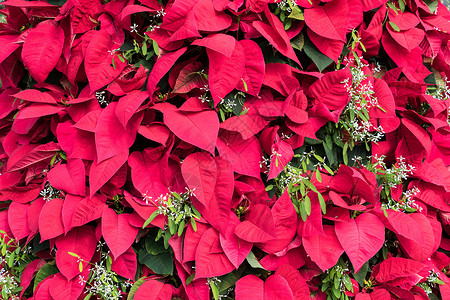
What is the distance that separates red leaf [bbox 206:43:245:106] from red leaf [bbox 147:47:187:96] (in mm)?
80

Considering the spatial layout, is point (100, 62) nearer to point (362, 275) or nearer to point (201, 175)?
point (201, 175)

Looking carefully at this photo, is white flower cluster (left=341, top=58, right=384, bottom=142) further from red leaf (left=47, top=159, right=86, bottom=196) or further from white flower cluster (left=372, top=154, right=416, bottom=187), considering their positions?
red leaf (left=47, top=159, right=86, bottom=196)

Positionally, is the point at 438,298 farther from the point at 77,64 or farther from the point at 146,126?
the point at 77,64

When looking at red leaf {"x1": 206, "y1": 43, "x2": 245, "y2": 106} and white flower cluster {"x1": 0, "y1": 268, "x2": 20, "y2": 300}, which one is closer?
red leaf {"x1": 206, "y1": 43, "x2": 245, "y2": 106}

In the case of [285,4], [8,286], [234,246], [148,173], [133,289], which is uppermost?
[285,4]

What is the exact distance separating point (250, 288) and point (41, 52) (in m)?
0.83

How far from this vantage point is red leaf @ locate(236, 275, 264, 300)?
3.40 ft

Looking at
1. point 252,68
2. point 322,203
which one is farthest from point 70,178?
point 322,203

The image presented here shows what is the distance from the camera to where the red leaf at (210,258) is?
1.01 meters

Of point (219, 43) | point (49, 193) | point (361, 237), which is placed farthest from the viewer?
point (49, 193)

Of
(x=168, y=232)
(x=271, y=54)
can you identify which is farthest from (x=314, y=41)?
(x=168, y=232)

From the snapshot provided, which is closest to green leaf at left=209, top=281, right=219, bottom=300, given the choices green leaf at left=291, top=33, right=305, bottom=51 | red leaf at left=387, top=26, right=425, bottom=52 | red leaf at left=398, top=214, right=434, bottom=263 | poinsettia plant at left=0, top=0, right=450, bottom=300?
poinsettia plant at left=0, top=0, right=450, bottom=300

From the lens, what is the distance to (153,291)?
3.42 ft

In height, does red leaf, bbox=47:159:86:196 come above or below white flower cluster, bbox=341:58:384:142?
below
